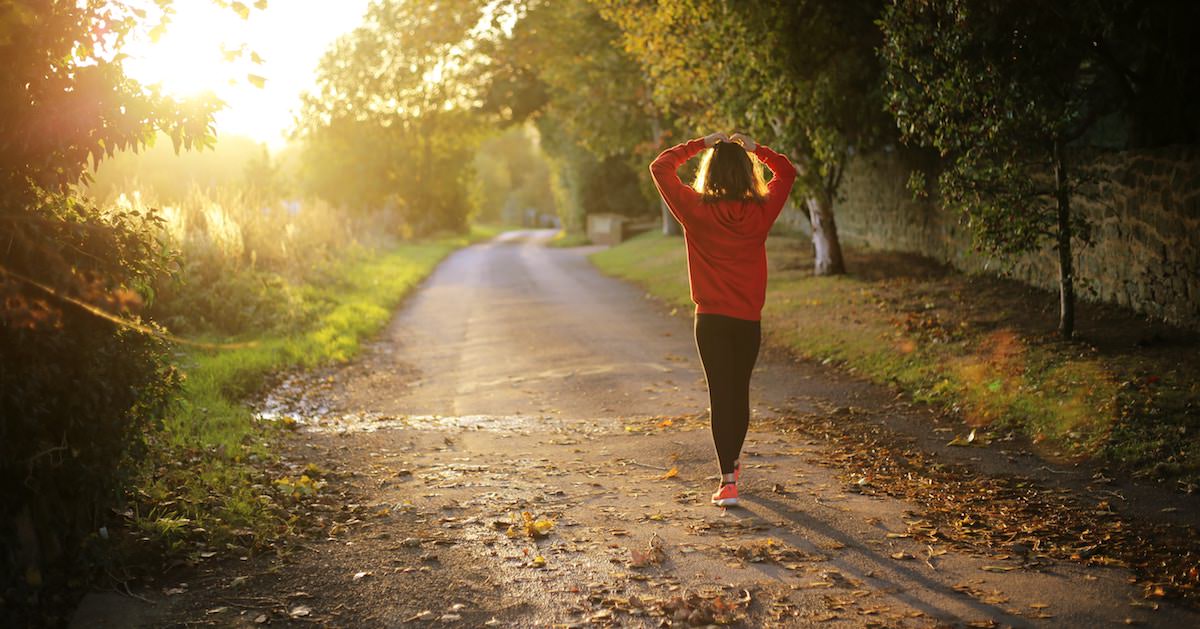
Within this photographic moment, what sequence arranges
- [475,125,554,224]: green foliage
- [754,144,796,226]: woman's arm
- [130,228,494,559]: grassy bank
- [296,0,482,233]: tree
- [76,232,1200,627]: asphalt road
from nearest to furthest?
[76,232,1200,627]: asphalt road < [130,228,494,559]: grassy bank < [754,144,796,226]: woman's arm < [296,0,482,233]: tree < [475,125,554,224]: green foliage

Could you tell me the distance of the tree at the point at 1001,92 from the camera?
10.8 metres

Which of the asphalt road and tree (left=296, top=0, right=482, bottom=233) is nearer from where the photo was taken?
the asphalt road

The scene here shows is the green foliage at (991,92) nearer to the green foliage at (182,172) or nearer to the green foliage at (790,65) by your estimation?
the green foliage at (790,65)

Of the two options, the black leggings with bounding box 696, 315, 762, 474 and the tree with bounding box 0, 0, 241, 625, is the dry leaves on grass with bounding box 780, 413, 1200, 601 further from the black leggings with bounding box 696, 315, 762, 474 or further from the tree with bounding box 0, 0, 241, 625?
the tree with bounding box 0, 0, 241, 625

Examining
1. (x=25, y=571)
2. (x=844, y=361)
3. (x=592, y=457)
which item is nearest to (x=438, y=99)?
(x=844, y=361)

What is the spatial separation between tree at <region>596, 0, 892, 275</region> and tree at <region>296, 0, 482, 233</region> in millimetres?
16341

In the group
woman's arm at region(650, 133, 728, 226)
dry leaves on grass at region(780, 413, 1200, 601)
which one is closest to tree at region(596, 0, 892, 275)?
dry leaves on grass at region(780, 413, 1200, 601)

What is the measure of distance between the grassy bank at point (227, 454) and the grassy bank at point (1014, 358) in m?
5.54

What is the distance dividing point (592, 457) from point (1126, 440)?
3905 millimetres

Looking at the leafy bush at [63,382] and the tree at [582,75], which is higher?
the tree at [582,75]

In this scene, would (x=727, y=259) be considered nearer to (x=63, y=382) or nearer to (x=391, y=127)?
(x=63, y=382)

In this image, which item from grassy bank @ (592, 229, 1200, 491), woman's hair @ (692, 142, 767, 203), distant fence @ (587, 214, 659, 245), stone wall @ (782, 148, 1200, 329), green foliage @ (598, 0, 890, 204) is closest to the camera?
woman's hair @ (692, 142, 767, 203)

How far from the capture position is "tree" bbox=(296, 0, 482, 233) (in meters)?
39.7

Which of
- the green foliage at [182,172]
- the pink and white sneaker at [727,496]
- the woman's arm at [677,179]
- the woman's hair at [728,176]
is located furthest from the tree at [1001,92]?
the green foliage at [182,172]
